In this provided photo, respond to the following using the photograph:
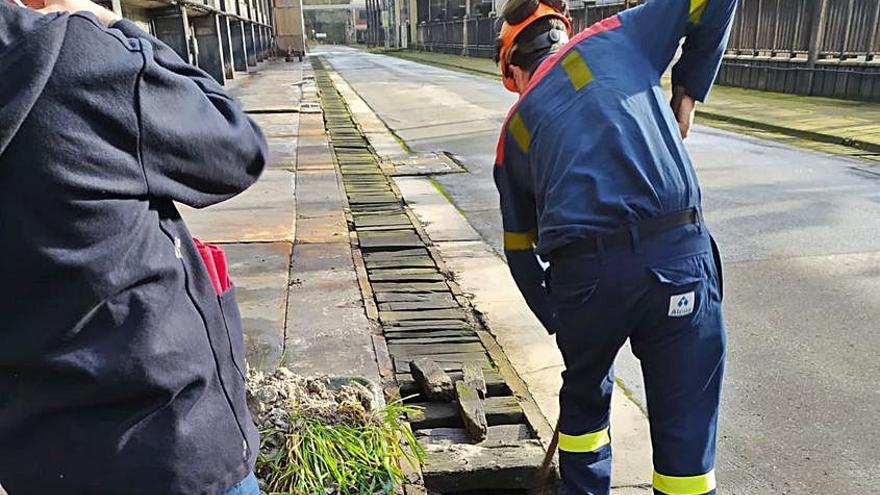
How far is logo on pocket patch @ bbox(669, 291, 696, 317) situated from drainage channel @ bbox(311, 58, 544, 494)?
42.3 inches

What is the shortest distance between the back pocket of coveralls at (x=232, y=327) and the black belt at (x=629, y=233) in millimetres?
1013

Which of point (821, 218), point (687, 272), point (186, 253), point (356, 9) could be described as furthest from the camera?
point (356, 9)

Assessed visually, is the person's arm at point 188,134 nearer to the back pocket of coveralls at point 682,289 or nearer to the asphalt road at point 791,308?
the back pocket of coveralls at point 682,289

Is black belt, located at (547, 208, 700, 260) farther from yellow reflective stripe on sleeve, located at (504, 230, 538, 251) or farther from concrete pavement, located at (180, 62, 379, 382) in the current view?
concrete pavement, located at (180, 62, 379, 382)

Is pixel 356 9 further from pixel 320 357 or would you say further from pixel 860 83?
pixel 320 357

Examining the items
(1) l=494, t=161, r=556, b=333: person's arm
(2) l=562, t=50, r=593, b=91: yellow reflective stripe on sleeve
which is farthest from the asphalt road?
(2) l=562, t=50, r=593, b=91: yellow reflective stripe on sleeve

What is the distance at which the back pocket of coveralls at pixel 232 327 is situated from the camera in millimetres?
1512

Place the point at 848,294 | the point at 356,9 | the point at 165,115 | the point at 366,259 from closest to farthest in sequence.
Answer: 1. the point at 165,115
2. the point at 848,294
3. the point at 366,259
4. the point at 356,9

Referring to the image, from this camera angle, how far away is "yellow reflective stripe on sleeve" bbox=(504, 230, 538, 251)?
97.6 inches

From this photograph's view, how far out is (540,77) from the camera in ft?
7.25

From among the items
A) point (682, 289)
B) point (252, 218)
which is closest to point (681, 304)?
point (682, 289)

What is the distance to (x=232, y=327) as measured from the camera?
154 centimetres

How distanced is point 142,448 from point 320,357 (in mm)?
2452

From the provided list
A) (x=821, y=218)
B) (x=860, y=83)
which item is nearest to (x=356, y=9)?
(x=860, y=83)
